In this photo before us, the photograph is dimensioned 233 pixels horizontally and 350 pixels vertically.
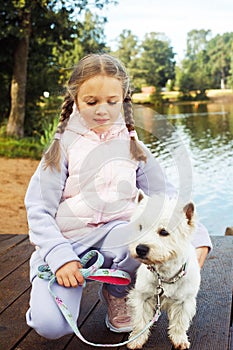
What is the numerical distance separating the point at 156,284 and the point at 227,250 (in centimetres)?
130

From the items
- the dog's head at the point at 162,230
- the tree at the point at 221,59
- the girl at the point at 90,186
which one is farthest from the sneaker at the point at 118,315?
the tree at the point at 221,59

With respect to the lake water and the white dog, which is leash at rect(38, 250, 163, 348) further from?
the lake water

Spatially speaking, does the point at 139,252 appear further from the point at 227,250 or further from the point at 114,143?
the point at 227,250

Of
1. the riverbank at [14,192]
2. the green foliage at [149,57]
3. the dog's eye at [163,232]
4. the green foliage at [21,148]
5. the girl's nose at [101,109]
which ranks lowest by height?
the riverbank at [14,192]

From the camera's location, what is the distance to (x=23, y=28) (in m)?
10.9

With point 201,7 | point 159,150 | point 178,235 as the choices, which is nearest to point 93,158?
point 178,235

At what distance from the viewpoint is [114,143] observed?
7.81 ft

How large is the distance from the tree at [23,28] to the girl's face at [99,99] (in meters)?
8.58

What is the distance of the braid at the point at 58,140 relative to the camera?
2.28 m

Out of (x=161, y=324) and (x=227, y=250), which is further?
(x=227, y=250)

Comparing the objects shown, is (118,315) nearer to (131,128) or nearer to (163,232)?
(163,232)

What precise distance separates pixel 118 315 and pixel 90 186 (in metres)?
0.54

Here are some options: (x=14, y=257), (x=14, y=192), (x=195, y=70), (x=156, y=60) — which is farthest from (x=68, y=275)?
(x=156, y=60)

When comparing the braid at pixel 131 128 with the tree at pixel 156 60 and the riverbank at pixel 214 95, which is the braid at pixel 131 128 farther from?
the riverbank at pixel 214 95
